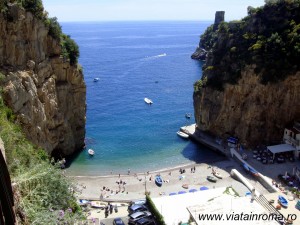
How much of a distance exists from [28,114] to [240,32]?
31.0m

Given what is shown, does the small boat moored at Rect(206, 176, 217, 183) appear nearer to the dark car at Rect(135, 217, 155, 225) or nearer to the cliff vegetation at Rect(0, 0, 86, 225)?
the dark car at Rect(135, 217, 155, 225)

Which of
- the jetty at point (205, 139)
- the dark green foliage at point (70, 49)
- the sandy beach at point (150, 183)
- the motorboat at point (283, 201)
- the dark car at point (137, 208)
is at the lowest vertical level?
the sandy beach at point (150, 183)

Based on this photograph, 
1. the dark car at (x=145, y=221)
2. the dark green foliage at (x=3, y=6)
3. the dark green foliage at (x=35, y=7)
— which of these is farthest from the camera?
the dark green foliage at (x=35, y=7)

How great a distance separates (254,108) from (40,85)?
26.7 meters

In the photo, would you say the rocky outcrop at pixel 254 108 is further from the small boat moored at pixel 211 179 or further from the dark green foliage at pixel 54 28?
the dark green foliage at pixel 54 28

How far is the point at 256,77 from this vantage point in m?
43.8

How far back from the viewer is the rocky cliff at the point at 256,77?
42906 mm

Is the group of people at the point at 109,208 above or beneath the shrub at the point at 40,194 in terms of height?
beneath

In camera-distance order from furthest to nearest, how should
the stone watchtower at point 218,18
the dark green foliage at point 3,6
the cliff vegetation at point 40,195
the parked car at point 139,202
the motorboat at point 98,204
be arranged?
the stone watchtower at point 218,18 → the motorboat at point 98,204 → the parked car at point 139,202 → the dark green foliage at point 3,6 → the cliff vegetation at point 40,195

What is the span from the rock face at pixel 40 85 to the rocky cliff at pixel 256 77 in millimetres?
18989

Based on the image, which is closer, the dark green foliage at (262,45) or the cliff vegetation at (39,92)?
the cliff vegetation at (39,92)

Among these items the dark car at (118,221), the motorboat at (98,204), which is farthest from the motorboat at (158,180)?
the dark car at (118,221)

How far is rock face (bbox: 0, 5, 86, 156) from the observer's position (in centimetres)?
3080

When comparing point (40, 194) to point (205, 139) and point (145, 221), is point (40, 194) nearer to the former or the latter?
point (145, 221)
